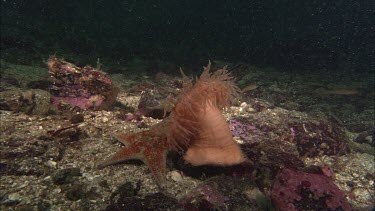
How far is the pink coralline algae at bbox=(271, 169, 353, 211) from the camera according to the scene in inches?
125

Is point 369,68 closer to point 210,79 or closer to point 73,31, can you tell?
point 210,79

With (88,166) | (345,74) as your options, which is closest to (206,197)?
(88,166)

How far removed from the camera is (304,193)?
321 cm

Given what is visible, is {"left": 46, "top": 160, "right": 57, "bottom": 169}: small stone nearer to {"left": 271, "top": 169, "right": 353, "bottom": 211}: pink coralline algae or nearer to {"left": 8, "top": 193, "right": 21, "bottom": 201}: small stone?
{"left": 8, "top": 193, "right": 21, "bottom": 201}: small stone

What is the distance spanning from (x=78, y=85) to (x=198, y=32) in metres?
14.4

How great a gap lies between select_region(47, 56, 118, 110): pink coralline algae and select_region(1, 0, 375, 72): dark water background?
4.94 metres

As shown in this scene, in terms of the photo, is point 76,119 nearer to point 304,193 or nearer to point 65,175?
point 65,175

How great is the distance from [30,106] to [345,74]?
14.3 m

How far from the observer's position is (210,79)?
335 cm

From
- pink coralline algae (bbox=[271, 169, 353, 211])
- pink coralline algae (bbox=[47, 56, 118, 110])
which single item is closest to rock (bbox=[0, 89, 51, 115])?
pink coralline algae (bbox=[47, 56, 118, 110])

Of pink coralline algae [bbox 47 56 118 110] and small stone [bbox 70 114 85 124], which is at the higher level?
pink coralline algae [bbox 47 56 118 110]

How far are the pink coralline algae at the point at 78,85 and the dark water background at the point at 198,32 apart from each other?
494 cm

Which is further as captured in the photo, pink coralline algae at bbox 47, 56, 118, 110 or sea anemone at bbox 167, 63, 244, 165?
pink coralline algae at bbox 47, 56, 118, 110

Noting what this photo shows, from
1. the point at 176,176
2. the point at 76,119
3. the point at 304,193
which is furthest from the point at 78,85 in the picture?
the point at 304,193
